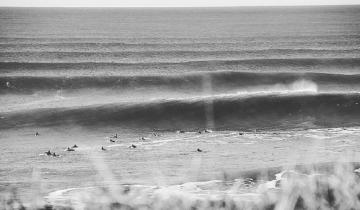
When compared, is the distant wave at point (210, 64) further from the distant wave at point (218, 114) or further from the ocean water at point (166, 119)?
the distant wave at point (218, 114)

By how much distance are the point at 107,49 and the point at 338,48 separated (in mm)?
26251

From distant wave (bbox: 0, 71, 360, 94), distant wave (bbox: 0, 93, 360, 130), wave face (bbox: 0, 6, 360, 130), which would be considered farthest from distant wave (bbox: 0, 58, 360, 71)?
distant wave (bbox: 0, 93, 360, 130)

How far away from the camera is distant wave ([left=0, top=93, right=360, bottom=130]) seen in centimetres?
2172

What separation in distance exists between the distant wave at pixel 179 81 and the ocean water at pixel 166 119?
7 centimetres

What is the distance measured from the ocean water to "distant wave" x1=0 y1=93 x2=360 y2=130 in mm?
52

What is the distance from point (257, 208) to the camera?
909 centimetres

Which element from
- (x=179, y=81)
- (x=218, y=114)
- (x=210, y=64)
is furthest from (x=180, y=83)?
(x=218, y=114)

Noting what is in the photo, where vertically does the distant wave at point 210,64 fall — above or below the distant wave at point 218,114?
above

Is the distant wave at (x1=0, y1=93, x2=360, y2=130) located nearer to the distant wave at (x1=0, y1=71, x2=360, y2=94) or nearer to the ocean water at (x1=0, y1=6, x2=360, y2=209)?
the ocean water at (x1=0, y1=6, x2=360, y2=209)

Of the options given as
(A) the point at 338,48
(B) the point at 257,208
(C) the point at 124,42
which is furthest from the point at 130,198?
(C) the point at 124,42

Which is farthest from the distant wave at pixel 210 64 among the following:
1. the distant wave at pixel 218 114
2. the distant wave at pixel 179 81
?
the distant wave at pixel 218 114

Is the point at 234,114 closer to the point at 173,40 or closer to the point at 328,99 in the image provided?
the point at 328,99

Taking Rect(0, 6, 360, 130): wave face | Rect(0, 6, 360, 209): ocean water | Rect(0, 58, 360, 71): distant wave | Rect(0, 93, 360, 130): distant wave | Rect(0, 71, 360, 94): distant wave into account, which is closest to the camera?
Rect(0, 6, 360, 209): ocean water

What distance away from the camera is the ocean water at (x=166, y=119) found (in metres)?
13.5
